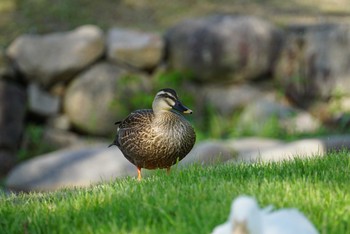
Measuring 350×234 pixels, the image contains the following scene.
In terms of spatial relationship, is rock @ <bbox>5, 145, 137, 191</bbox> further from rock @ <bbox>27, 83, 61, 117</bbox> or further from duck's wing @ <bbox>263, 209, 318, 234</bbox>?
duck's wing @ <bbox>263, 209, 318, 234</bbox>

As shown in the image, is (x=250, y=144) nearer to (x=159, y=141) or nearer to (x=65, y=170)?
(x=65, y=170)

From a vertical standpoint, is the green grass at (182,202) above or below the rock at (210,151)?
above

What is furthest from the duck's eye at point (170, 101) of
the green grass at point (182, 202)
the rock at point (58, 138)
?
the rock at point (58, 138)

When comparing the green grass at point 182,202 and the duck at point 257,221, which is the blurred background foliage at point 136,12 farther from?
the duck at point 257,221

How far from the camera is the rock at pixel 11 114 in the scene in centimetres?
1348

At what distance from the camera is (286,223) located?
3762mm

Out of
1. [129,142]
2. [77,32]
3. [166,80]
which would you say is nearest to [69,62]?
[77,32]

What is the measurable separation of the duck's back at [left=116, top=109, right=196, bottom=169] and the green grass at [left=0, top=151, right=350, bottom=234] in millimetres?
745

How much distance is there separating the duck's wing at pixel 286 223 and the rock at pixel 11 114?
1019 cm

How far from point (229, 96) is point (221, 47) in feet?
3.23

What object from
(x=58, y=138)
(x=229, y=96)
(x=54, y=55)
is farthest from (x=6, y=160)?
(x=229, y=96)

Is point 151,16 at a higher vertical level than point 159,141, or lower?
lower

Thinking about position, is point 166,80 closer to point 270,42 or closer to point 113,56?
point 113,56

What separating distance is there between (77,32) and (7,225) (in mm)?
10564
